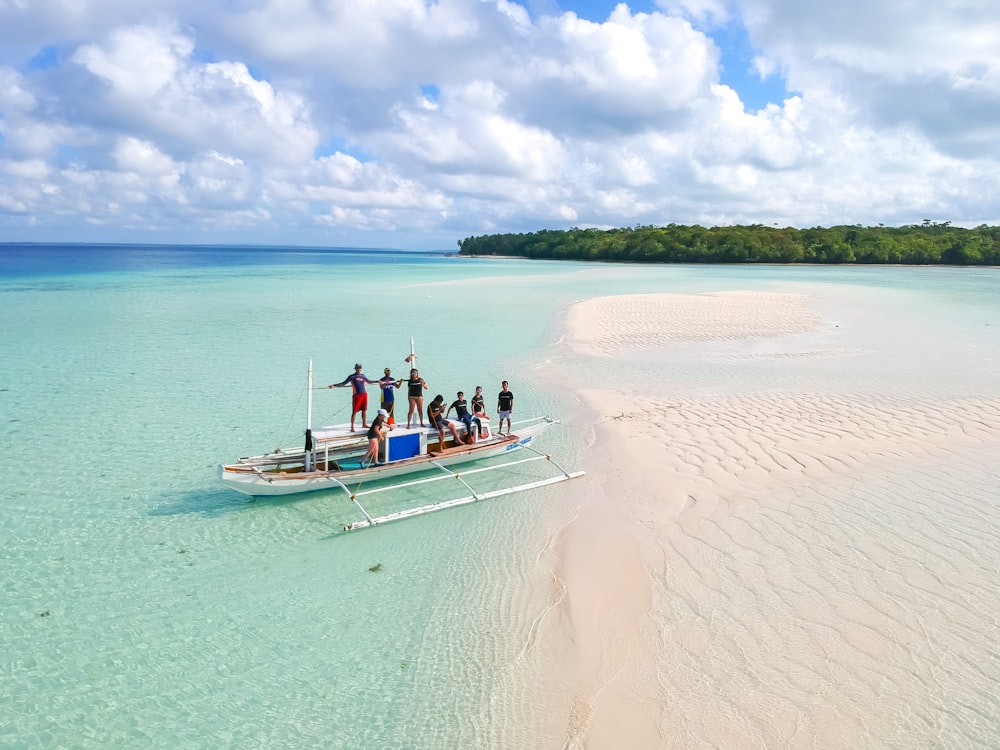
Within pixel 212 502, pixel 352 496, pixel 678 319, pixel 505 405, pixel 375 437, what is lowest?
pixel 212 502

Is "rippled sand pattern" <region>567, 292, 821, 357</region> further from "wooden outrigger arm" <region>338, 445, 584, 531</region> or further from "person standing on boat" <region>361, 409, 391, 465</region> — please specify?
"person standing on boat" <region>361, 409, 391, 465</region>

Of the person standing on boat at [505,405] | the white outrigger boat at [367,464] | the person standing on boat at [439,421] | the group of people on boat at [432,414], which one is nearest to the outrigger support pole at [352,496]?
the white outrigger boat at [367,464]

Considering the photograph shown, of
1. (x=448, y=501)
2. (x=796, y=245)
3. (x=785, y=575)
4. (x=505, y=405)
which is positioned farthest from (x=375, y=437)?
(x=796, y=245)

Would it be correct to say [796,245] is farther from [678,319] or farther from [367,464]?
[367,464]

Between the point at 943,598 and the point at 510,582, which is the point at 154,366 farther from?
the point at 943,598

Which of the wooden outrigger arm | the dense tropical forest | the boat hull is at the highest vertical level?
the dense tropical forest

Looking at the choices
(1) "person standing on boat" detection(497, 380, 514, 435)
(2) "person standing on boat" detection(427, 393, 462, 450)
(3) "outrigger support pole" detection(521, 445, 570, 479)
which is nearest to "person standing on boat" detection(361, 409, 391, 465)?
(2) "person standing on boat" detection(427, 393, 462, 450)

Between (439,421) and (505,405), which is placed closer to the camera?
(439,421)
